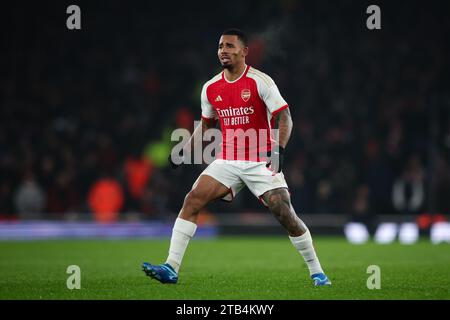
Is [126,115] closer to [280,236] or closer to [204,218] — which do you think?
[204,218]

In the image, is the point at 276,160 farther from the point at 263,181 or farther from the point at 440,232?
the point at 440,232

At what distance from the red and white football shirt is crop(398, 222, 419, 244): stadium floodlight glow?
428 inches

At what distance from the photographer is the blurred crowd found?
20438 mm

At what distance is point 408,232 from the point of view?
19703 mm

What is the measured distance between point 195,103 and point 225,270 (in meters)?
12.1

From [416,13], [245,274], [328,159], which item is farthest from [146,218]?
[245,274]

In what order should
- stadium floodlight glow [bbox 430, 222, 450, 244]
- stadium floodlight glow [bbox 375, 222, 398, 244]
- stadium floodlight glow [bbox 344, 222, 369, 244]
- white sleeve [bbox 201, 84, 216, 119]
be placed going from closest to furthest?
1. white sleeve [bbox 201, 84, 216, 119]
2. stadium floodlight glow [bbox 430, 222, 450, 244]
3. stadium floodlight glow [bbox 375, 222, 398, 244]
4. stadium floodlight glow [bbox 344, 222, 369, 244]

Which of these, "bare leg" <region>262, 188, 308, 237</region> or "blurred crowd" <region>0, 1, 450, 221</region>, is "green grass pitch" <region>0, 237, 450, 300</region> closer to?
"bare leg" <region>262, 188, 308, 237</region>

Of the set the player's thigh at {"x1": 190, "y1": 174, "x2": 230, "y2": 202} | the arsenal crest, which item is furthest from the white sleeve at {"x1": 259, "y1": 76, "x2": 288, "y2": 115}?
the player's thigh at {"x1": 190, "y1": 174, "x2": 230, "y2": 202}

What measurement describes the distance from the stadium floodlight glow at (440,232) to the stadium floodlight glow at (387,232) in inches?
31.0

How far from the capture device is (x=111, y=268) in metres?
11.8

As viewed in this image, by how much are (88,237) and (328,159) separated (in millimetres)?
5553

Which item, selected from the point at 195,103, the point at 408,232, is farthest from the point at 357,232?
the point at 195,103
